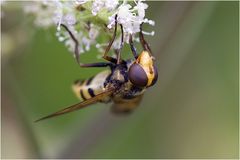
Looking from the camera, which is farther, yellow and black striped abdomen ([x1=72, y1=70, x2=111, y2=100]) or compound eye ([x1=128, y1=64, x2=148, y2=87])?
yellow and black striped abdomen ([x1=72, y1=70, x2=111, y2=100])

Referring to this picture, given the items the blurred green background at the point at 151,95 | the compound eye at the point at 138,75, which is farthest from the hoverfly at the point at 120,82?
the blurred green background at the point at 151,95

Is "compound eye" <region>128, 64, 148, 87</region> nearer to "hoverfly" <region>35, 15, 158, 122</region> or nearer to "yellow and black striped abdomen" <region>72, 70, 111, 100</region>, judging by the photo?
"hoverfly" <region>35, 15, 158, 122</region>

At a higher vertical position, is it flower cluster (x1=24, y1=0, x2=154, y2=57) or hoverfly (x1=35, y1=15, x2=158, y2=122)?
flower cluster (x1=24, y1=0, x2=154, y2=57)

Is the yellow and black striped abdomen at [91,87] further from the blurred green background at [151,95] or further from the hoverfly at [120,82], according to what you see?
the blurred green background at [151,95]

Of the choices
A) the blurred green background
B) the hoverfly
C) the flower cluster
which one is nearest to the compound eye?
the hoverfly

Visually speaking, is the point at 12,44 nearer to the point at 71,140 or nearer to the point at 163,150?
the point at 71,140

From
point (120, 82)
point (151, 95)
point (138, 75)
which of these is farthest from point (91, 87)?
point (151, 95)

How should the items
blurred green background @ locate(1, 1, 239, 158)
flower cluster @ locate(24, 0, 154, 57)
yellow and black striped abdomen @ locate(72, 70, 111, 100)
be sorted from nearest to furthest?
1. flower cluster @ locate(24, 0, 154, 57)
2. yellow and black striped abdomen @ locate(72, 70, 111, 100)
3. blurred green background @ locate(1, 1, 239, 158)

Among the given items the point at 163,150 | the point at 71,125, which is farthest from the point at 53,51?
the point at 163,150
